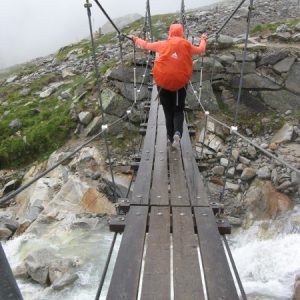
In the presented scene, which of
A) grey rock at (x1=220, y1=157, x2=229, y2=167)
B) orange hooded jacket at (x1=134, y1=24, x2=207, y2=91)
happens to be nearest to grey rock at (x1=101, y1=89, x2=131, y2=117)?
grey rock at (x1=220, y1=157, x2=229, y2=167)

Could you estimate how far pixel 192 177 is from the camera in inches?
197

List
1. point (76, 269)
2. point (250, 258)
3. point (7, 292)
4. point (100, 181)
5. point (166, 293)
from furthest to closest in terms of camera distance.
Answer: point (100, 181), point (250, 258), point (76, 269), point (166, 293), point (7, 292)

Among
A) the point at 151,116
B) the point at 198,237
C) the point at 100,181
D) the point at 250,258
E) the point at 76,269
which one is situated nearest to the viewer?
the point at 198,237

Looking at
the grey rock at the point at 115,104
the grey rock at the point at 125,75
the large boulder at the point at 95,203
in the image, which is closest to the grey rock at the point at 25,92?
the grey rock at the point at 125,75

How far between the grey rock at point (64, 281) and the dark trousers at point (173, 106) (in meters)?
2.74

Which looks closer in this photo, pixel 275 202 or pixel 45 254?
pixel 45 254

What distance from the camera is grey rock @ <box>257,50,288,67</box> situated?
35.4 ft

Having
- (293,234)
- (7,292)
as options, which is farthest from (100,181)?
(7,292)

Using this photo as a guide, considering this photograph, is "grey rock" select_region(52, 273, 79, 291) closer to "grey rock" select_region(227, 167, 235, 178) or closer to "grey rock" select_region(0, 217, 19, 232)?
"grey rock" select_region(0, 217, 19, 232)

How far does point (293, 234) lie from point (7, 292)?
677 centimetres

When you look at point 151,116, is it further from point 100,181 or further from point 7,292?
point 7,292

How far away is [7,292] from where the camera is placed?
1455 mm

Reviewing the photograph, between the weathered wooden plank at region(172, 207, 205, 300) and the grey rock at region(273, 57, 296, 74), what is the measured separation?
7937 mm

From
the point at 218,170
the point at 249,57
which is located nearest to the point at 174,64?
the point at 218,170
